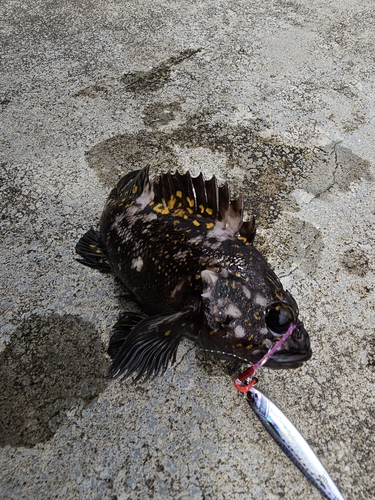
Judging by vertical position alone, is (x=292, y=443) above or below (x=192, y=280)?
below

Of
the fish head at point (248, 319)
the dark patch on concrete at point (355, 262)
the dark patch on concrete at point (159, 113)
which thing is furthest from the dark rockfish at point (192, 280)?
the dark patch on concrete at point (159, 113)

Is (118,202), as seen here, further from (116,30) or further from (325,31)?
(325,31)

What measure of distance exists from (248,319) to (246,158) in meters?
2.04

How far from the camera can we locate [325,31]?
5328 millimetres

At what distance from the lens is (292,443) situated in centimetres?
235

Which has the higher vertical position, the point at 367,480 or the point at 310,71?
the point at 310,71

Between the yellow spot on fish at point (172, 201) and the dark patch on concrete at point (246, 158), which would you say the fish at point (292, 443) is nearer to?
the yellow spot on fish at point (172, 201)

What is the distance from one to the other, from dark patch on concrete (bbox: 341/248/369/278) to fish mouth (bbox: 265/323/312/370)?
1.06 meters

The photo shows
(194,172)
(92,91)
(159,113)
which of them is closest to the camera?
(194,172)

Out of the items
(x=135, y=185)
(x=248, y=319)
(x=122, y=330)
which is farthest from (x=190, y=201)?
(x=122, y=330)

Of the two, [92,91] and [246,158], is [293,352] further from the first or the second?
[92,91]

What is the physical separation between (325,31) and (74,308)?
14.7 feet

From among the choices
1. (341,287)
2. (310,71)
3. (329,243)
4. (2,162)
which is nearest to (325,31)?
(310,71)

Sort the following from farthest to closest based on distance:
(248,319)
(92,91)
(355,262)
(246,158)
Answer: (92,91), (246,158), (355,262), (248,319)
